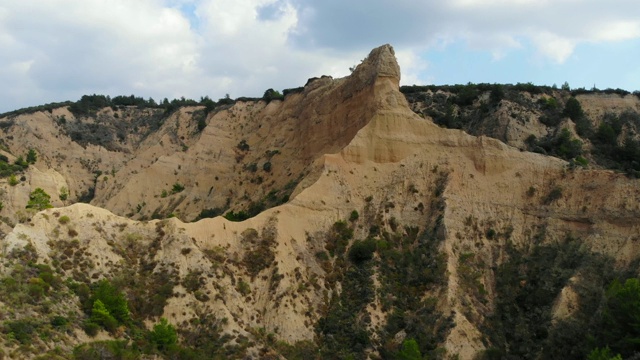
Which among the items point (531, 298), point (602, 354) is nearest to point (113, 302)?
point (531, 298)

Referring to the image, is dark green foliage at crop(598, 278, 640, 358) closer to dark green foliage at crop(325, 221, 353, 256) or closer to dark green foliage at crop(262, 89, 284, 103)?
dark green foliage at crop(325, 221, 353, 256)

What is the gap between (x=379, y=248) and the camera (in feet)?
145

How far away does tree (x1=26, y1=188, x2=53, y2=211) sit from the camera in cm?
5669

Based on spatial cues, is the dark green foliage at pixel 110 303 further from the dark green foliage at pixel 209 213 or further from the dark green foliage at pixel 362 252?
the dark green foliage at pixel 209 213

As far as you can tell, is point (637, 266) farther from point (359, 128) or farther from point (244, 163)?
point (244, 163)

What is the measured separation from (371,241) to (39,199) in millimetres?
30497

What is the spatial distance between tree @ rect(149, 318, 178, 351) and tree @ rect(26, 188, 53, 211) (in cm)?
2421

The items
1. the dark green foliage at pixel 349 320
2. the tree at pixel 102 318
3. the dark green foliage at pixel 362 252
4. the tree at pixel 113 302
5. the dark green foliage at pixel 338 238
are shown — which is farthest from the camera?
the dark green foliage at pixel 338 238

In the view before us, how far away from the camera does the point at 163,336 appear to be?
35.4 metres

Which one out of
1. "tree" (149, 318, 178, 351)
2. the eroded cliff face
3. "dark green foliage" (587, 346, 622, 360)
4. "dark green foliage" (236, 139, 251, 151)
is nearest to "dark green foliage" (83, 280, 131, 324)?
the eroded cliff face

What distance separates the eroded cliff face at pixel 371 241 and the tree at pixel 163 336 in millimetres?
1475

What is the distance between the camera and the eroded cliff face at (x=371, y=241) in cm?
3850

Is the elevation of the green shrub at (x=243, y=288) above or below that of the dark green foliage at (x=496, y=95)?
below

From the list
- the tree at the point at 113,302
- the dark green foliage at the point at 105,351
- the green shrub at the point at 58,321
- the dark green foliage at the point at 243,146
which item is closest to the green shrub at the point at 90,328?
the dark green foliage at the point at 105,351
